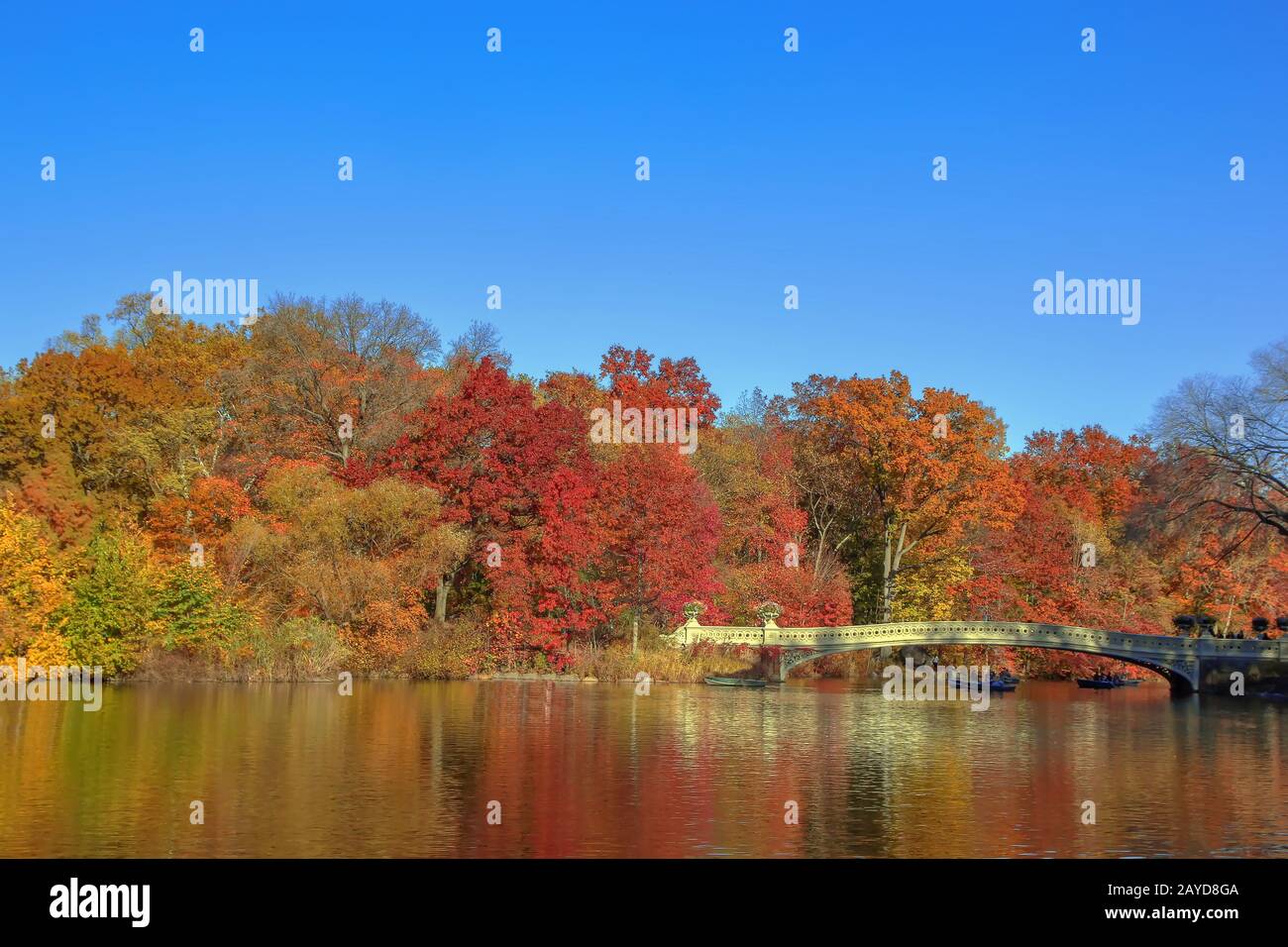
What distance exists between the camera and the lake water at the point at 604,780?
19562mm

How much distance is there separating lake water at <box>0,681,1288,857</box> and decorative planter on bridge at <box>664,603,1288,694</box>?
12635 millimetres

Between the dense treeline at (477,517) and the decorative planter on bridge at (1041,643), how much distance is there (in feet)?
8.78

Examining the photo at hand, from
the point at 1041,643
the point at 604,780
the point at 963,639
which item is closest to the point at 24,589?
the point at 604,780

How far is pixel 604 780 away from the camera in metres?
25.3

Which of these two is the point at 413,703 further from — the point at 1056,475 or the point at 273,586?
the point at 1056,475

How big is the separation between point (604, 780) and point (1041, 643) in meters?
34.7

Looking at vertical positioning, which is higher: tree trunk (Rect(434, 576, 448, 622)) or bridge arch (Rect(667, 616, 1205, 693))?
tree trunk (Rect(434, 576, 448, 622))

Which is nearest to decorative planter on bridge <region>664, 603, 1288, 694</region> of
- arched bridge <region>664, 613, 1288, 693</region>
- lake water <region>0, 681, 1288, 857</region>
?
arched bridge <region>664, 613, 1288, 693</region>

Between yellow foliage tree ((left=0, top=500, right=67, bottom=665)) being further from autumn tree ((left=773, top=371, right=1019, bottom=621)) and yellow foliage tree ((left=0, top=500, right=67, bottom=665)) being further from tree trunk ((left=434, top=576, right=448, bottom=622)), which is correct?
autumn tree ((left=773, top=371, right=1019, bottom=621))

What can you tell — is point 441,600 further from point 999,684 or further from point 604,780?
point 604,780

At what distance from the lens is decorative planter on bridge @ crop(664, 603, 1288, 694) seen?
53312 millimetres

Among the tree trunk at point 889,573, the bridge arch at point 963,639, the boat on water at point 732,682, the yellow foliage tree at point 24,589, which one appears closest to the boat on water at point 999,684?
the bridge arch at point 963,639
